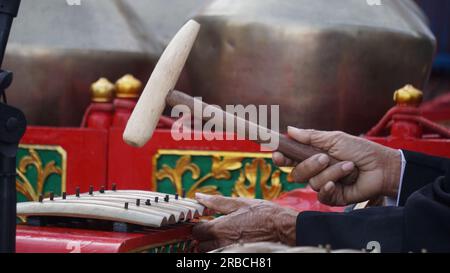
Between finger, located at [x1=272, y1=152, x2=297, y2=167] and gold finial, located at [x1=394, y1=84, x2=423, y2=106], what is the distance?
0.90 metres

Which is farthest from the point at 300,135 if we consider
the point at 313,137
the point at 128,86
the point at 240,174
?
the point at 128,86

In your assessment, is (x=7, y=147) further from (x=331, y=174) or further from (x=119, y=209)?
(x=331, y=174)

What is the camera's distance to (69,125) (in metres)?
3.46

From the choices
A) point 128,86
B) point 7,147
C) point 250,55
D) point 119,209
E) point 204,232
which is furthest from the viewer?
point 128,86

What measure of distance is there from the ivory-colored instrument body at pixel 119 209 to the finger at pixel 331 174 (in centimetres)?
25

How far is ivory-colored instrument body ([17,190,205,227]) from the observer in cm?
176

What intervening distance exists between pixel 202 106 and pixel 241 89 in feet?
3.94

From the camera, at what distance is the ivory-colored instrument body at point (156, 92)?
180cm

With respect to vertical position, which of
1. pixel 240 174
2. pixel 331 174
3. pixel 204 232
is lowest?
pixel 240 174

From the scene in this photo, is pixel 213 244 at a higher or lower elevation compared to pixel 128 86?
lower

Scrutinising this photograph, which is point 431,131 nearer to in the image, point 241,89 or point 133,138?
point 241,89

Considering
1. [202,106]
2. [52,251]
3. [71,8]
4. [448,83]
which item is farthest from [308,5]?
[448,83]

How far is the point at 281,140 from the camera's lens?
199cm

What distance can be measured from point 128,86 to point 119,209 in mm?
1464
